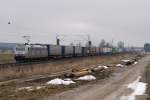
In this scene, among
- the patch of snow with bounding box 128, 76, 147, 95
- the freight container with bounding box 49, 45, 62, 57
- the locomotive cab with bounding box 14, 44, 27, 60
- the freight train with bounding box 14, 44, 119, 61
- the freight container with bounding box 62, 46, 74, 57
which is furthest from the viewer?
the freight container with bounding box 62, 46, 74, 57

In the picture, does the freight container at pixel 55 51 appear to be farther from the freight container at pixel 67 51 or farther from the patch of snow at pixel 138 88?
the patch of snow at pixel 138 88

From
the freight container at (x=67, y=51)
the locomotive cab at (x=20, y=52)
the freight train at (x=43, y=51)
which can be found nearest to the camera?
the locomotive cab at (x=20, y=52)

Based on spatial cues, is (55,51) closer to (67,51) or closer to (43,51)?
(43,51)

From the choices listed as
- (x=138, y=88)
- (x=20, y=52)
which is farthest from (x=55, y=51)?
(x=138, y=88)

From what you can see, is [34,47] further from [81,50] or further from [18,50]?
[81,50]

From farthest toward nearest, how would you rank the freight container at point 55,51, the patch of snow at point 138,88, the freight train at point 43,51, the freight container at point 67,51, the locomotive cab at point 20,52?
the freight container at point 67,51 < the freight container at point 55,51 < the freight train at point 43,51 < the locomotive cab at point 20,52 < the patch of snow at point 138,88

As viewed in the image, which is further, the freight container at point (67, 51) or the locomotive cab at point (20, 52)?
the freight container at point (67, 51)

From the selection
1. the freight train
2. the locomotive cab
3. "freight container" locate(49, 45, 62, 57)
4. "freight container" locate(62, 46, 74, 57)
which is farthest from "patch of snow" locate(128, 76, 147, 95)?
"freight container" locate(62, 46, 74, 57)

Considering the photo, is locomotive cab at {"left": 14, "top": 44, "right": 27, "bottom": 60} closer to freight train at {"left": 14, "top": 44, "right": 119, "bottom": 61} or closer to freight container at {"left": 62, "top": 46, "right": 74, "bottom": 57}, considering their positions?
freight train at {"left": 14, "top": 44, "right": 119, "bottom": 61}

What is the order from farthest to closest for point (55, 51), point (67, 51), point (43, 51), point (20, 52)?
point (67, 51) < point (55, 51) < point (43, 51) < point (20, 52)

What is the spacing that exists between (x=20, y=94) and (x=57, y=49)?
50.5m

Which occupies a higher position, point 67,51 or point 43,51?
point 43,51

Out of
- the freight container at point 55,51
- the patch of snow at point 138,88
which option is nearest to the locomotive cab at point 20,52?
the freight container at point 55,51

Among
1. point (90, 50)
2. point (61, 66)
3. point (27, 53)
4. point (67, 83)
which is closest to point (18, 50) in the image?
point (27, 53)
